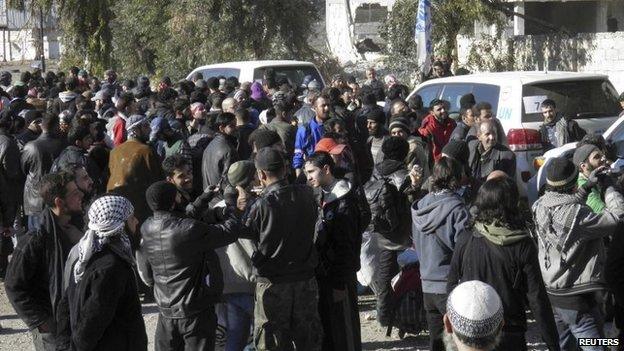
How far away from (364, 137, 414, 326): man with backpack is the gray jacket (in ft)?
5.96

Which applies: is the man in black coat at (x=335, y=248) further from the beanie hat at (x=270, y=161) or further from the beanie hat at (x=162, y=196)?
the beanie hat at (x=162, y=196)

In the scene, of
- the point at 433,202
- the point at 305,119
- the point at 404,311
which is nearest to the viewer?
the point at 433,202

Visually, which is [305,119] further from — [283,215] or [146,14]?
[146,14]

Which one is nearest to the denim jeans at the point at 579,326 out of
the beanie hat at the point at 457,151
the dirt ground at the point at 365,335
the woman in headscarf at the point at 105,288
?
the dirt ground at the point at 365,335

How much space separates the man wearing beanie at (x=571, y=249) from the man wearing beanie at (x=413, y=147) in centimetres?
280

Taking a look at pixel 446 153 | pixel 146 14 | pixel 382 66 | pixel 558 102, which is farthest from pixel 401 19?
pixel 446 153

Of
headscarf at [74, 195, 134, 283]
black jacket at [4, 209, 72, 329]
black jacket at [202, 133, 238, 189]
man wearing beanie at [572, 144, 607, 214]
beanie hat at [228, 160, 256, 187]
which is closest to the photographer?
headscarf at [74, 195, 134, 283]

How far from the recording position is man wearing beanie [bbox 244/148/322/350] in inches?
265

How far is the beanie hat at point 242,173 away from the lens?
23.1 feet

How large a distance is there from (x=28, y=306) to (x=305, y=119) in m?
6.11

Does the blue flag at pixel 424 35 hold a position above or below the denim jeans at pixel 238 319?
above

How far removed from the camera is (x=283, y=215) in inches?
264

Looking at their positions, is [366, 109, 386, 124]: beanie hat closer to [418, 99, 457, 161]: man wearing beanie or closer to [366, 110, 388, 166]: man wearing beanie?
[366, 110, 388, 166]: man wearing beanie

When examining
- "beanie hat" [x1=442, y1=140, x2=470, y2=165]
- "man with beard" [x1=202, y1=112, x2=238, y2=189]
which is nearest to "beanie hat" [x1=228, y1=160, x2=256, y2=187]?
"beanie hat" [x1=442, y1=140, x2=470, y2=165]
